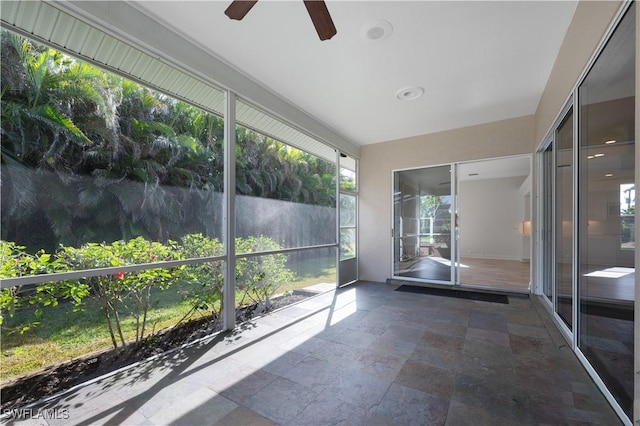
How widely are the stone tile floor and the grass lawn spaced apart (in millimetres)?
274

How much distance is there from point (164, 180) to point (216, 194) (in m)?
0.55

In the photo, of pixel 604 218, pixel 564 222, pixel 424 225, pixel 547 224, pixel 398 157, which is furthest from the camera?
pixel 398 157

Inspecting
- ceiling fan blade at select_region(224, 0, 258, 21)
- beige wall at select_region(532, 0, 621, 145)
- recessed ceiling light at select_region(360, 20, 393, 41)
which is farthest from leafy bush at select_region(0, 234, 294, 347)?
beige wall at select_region(532, 0, 621, 145)

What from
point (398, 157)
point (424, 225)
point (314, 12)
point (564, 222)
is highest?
point (314, 12)

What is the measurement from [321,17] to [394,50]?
1.26 meters

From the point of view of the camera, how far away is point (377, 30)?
2381mm

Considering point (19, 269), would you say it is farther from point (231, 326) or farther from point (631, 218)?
point (631, 218)

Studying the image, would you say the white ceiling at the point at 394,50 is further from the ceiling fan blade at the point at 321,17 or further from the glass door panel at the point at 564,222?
the glass door panel at the point at 564,222

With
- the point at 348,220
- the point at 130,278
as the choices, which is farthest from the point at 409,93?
the point at 130,278

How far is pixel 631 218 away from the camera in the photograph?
143 cm

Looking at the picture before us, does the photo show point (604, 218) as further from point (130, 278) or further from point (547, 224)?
point (130, 278)

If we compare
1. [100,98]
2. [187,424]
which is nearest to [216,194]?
[100,98]

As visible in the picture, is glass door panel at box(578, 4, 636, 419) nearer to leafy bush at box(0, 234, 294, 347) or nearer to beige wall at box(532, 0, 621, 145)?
beige wall at box(532, 0, 621, 145)

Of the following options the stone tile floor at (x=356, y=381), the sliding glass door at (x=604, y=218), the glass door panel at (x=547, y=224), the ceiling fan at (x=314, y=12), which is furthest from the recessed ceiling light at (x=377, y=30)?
the stone tile floor at (x=356, y=381)
